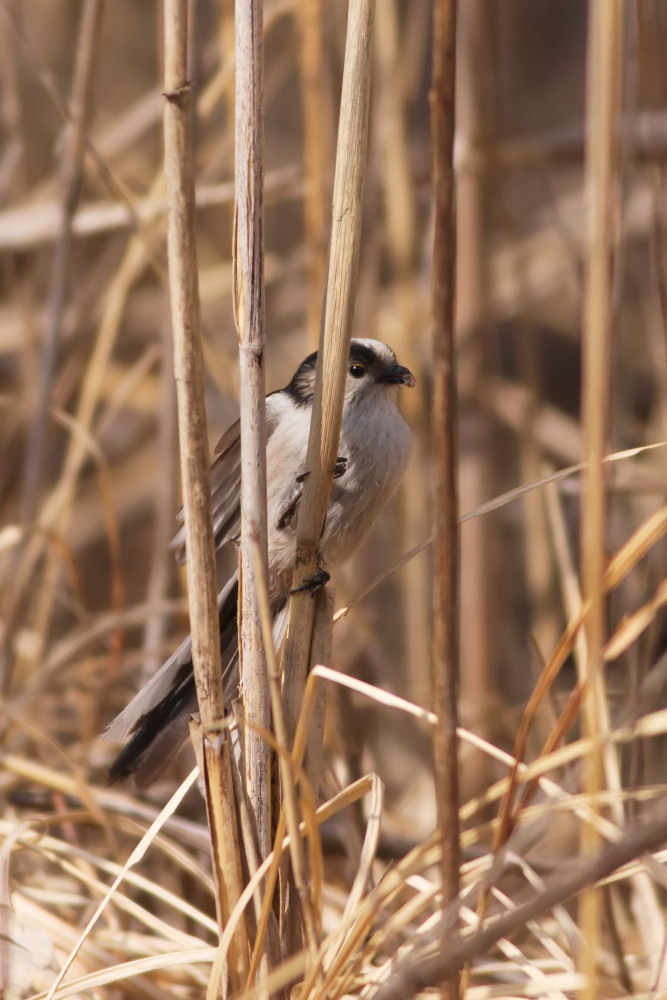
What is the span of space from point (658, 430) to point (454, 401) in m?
1.46

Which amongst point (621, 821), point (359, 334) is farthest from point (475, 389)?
point (621, 821)

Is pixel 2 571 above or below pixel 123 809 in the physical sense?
above

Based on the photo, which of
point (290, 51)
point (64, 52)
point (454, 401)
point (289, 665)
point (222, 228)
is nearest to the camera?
point (454, 401)

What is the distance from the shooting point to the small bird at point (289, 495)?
1.14 m

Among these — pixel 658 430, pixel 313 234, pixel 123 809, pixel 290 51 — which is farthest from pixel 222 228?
pixel 123 809

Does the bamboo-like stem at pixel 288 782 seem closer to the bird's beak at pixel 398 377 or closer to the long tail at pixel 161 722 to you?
the long tail at pixel 161 722

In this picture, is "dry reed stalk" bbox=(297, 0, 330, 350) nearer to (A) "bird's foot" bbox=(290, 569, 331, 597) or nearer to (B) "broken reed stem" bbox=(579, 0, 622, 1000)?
(A) "bird's foot" bbox=(290, 569, 331, 597)

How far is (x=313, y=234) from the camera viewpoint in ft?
5.42

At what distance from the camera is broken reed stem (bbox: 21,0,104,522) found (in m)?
1.47

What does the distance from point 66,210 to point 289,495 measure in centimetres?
61

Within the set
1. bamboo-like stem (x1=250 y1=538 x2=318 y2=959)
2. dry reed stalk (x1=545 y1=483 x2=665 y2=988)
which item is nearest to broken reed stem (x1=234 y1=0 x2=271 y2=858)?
bamboo-like stem (x1=250 y1=538 x2=318 y2=959)

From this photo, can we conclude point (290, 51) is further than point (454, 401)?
Yes

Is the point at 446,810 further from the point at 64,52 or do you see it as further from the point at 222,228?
the point at 64,52

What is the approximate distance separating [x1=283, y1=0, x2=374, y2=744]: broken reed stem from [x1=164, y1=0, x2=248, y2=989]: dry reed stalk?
4.3 inches
